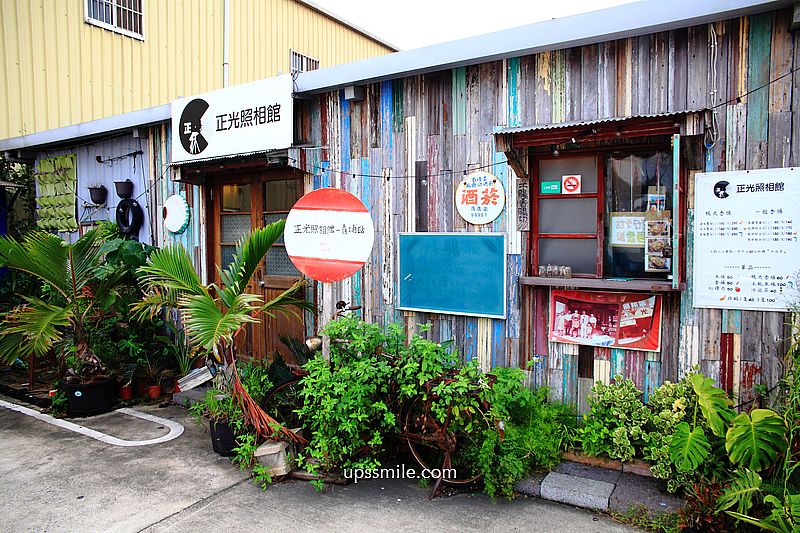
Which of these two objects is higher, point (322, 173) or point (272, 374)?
point (322, 173)

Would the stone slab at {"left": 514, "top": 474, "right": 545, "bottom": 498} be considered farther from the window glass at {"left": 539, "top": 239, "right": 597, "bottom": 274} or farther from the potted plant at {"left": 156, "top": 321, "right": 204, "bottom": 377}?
the potted plant at {"left": 156, "top": 321, "right": 204, "bottom": 377}

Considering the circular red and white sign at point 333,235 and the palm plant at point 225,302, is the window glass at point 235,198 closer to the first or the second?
the palm plant at point 225,302

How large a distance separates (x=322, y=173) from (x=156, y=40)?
24.3ft

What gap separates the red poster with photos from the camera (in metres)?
4.39

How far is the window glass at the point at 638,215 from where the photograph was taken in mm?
4473

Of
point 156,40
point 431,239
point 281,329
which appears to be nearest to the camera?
point 431,239

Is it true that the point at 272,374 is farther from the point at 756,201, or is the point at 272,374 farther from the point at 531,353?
the point at 756,201

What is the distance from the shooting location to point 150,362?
696 cm

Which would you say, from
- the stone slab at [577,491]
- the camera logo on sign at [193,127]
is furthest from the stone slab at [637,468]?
the camera logo on sign at [193,127]

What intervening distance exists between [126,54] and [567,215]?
9.74 metres

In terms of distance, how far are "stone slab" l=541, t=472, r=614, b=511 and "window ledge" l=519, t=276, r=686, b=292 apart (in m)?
1.47

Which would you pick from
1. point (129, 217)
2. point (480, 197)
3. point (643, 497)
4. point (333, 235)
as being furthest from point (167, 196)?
point (643, 497)

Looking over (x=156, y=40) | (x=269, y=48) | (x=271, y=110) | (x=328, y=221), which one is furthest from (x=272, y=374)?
(x=269, y=48)

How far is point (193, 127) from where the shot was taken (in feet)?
22.3
